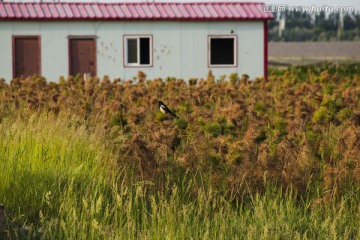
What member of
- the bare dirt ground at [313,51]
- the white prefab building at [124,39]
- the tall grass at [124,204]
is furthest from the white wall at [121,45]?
the bare dirt ground at [313,51]

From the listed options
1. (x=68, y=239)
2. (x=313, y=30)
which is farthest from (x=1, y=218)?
(x=313, y=30)

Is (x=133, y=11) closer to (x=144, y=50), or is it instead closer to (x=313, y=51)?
(x=144, y=50)

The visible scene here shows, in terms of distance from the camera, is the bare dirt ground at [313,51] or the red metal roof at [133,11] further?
the bare dirt ground at [313,51]

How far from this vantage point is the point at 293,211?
26.5 ft

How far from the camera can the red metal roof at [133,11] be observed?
89.5 ft

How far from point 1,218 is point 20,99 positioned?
24.1ft

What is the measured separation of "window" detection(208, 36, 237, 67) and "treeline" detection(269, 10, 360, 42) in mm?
59130

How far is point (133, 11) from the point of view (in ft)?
90.7

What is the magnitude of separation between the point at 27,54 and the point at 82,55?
1.82 m

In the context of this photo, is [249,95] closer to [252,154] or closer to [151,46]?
[252,154]

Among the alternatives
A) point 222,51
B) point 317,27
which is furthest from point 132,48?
point 317,27

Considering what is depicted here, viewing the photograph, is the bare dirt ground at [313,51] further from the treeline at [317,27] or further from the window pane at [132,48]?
the window pane at [132,48]

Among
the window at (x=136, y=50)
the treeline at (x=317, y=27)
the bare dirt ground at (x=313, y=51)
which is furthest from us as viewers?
the treeline at (x=317, y=27)

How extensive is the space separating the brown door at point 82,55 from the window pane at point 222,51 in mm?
4020
